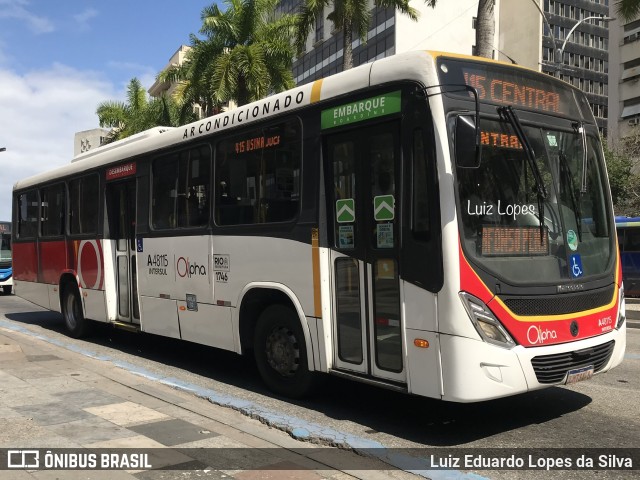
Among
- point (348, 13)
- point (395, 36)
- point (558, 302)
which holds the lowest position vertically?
point (558, 302)

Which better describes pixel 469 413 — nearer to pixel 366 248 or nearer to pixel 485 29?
pixel 366 248

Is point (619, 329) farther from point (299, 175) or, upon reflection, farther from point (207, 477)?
point (207, 477)

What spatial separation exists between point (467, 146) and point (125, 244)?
6544 millimetres

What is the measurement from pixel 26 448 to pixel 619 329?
519 centimetres

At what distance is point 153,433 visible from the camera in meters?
5.41

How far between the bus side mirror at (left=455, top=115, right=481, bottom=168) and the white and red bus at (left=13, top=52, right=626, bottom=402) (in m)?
0.01

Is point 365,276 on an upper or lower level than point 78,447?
upper

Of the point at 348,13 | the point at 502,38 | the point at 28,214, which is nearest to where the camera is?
the point at 28,214

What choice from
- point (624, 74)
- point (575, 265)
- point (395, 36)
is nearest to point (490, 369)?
point (575, 265)

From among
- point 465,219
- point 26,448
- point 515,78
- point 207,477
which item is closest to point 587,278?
point 465,219

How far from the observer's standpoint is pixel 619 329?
5824mm

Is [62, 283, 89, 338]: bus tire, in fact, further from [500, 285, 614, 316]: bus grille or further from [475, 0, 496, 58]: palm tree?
[475, 0, 496, 58]: palm tree

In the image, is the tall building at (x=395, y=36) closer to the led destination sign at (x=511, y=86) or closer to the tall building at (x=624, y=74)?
the tall building at (x=624, y=74)

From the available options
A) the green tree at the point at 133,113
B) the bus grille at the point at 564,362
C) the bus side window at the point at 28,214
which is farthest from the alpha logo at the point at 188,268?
the green tree at the point at 133,113
